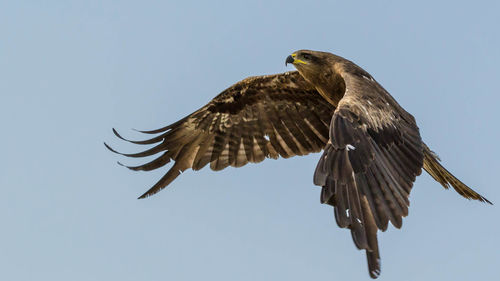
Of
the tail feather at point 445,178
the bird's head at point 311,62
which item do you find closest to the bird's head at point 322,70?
the bird's head at point 311,62

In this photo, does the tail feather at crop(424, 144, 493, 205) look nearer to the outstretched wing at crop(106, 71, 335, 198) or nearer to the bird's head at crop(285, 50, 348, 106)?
the bird's head at crop(285, 50, 348, 106)

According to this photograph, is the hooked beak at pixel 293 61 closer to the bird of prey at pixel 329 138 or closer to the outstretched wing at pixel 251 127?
the bird of prey at pixel 329 138

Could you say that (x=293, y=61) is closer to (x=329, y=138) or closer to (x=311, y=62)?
(x=311, y=62)

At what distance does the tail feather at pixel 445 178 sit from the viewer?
12.9 meters

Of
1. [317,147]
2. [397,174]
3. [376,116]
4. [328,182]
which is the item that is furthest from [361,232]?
[317,147]

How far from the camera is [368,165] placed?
10.6m

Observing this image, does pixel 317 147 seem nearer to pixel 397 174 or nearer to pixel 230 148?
pixel 230 148

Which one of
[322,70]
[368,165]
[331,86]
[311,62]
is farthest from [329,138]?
[311,62]

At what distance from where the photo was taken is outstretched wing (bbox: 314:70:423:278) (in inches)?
384

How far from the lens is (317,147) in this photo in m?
14.4

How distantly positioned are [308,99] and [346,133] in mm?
3625

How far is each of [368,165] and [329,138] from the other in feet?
2.17

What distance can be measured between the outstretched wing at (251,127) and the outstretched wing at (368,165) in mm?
2045

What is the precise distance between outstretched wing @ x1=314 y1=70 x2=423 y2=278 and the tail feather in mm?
801
